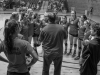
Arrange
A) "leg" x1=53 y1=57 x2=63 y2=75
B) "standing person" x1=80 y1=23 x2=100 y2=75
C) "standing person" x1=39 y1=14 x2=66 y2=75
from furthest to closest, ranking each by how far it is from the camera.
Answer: "leg" x1=53 y1=57 x2=63 y2=75, "standing person" x1=39 y1=14 x2=66 y2=75, "standing person" x1=80 y1=23 x2=100 y2=75

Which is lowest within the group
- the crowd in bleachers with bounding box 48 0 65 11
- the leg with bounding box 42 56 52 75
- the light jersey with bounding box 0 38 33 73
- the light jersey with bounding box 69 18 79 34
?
the crowd in bleachers with bounding box 48 0 65 11

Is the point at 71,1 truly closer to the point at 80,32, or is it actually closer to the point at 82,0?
the point at 82,0

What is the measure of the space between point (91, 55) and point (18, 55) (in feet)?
5.42

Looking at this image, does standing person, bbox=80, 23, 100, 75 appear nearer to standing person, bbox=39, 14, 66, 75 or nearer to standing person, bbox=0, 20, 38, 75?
standing person, bbox=39, 14, 66, 75

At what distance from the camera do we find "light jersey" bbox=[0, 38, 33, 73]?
2766 millimetres

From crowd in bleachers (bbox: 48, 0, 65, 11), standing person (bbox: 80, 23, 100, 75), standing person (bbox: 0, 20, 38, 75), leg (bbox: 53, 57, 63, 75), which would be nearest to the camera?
standing person (bbox: 0, 20, 38, 75)

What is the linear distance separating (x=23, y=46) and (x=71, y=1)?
2521cm

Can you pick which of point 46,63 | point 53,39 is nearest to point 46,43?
point 53,39

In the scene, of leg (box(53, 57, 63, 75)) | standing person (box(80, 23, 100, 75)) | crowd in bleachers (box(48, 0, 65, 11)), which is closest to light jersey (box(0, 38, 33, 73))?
standing person (box(80, 23, 100, 75))

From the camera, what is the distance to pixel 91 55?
382 cm

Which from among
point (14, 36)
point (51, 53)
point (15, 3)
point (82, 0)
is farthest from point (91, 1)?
point (14, 36)

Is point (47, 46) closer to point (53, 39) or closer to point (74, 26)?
point (53, 39)

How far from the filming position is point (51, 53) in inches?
174

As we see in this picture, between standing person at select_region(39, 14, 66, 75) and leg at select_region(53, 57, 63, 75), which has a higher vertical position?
standing person at select_region(39, 14, 66, 75)
